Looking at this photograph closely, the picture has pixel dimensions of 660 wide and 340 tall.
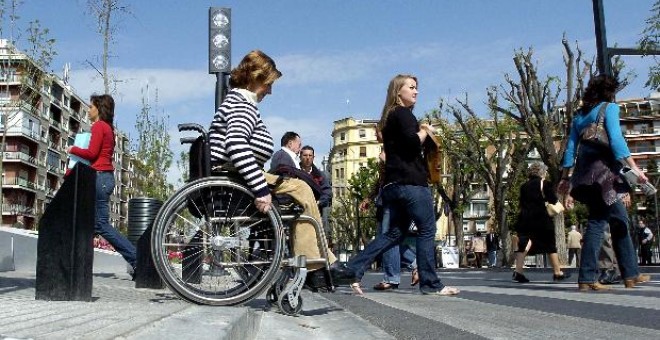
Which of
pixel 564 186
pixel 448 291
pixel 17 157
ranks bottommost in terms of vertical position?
pixel 448 291

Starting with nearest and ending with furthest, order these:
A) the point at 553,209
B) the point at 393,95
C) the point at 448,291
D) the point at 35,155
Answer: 1. the point at 448,291
2. the point at 393,95
3. the point at 553,209
4. the point at 35,155

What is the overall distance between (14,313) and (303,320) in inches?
70.5

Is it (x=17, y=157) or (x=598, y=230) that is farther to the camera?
(x=17, y=157)

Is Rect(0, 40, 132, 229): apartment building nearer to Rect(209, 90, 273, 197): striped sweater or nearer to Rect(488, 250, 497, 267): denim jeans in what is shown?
Rect(488, 250, 497, 267): denim jeans

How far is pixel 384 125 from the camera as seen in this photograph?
22.0 ft

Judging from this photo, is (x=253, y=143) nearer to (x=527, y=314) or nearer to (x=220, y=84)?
(x=527, y=314)

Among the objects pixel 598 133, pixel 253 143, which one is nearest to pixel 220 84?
pixel 598 133

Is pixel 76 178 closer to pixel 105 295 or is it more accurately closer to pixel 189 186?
pixel 189 186

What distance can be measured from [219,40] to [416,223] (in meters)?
4.24

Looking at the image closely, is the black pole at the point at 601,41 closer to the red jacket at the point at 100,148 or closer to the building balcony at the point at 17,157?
the red jacket at the point at 100,148

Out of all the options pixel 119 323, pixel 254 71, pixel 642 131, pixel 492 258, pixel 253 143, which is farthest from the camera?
pixel 642 131

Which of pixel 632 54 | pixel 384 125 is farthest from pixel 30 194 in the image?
pixel 384 125

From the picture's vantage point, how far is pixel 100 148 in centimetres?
725

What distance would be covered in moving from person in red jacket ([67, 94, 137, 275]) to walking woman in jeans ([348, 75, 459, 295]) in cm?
255
